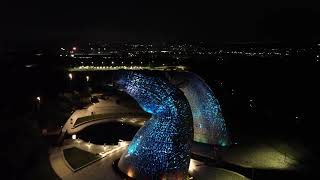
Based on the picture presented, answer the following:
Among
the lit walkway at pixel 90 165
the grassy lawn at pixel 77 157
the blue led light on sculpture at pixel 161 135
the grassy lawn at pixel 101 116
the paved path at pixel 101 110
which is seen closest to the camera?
the blue led light on sculpture at pixel 161 135

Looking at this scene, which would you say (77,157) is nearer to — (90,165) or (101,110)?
(90,165)

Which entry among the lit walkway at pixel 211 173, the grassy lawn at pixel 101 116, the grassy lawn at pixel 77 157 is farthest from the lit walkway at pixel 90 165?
the grassy lawn at pixel 101 116

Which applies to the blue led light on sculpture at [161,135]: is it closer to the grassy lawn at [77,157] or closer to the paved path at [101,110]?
the grassy lawn at [77,157]

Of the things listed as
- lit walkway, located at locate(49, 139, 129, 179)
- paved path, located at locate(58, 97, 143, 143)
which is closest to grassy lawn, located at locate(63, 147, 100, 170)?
lit walkway, located at locate(49, 139, 129, 179)

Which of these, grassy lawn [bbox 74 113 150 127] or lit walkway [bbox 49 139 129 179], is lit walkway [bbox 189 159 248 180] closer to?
lit walkway [bbox 49 139 129 179]

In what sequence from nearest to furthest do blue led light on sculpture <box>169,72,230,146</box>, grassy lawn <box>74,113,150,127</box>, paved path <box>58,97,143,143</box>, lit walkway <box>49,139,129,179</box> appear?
1. lit walkway <box>49,139,129,179</box>
2. blue led light on sculpture <box>169,72,230,146</box>
3. grassy lawn <box>74,113,150,127</box>
4. paved path <box>58,97,143,143</box>

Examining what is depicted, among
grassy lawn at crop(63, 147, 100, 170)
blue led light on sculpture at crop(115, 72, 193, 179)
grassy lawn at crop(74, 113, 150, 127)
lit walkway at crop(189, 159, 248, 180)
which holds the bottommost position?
lit walkway at crop(189, 159, 248, 180)
